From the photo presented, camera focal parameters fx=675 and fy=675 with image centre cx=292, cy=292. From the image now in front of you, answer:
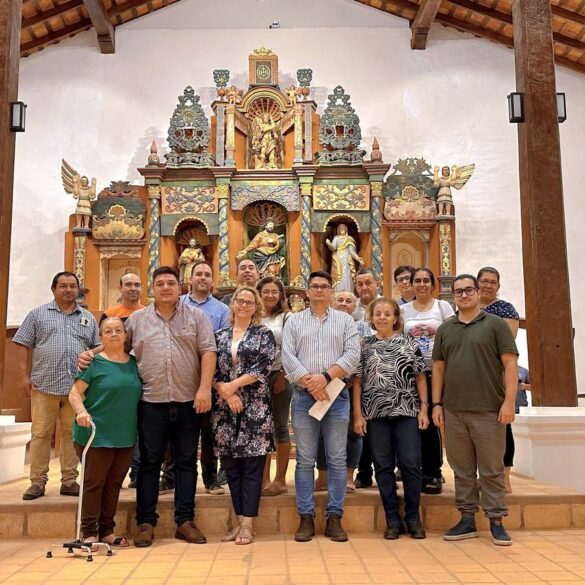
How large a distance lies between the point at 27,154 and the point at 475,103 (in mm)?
6518

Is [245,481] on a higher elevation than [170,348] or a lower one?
lower

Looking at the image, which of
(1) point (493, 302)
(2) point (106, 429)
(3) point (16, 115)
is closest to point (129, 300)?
(2) point (106, 429)

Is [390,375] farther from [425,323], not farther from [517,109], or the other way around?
[517,109]

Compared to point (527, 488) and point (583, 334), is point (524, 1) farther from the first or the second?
point (583, 334)

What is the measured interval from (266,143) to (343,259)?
77.5 inches

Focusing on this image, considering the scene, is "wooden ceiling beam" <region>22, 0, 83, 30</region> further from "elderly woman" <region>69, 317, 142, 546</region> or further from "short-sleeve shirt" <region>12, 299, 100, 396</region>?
"elderly woman" <region>69, 317, 142, 546</region>

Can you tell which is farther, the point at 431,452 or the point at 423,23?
the point at 423,23

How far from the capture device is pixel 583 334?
9.12m

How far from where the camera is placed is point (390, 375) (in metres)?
3.41

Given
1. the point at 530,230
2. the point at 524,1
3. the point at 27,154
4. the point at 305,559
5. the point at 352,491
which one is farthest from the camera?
the point at 27,154

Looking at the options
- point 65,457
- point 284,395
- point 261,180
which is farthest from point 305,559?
point 261,180

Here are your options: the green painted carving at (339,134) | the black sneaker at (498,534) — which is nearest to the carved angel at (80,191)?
the green painted carving at (339,134)

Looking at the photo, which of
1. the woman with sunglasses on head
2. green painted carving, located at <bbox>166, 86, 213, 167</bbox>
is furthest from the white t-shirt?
green painted carving, located at <bbox>166, 86, 213, 167</bbox>

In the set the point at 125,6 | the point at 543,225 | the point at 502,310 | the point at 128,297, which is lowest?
the point at 502,310
